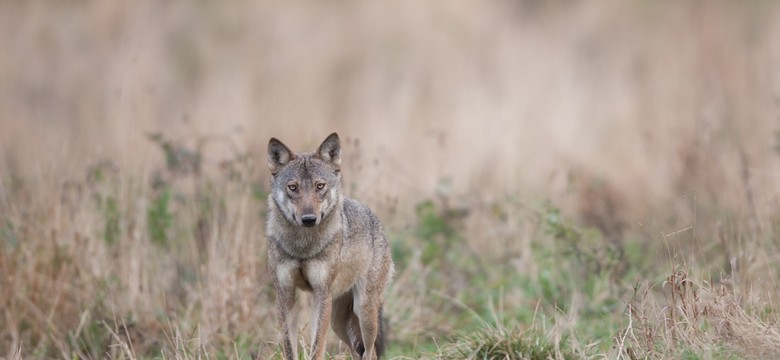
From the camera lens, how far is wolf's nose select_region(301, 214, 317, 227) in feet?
20.5

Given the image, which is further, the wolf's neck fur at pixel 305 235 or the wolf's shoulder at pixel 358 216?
the wolf's shoulder at pixel 358 216

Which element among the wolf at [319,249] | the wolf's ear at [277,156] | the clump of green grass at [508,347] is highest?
the wolf's ear at [277,156]

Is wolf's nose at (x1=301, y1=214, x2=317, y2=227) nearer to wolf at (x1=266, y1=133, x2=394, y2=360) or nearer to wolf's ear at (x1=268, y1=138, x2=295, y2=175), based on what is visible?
wolf at (x1=266, y1=133, x2=394, y2=360)

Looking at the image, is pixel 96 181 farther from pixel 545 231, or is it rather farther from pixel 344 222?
pixel 545 231

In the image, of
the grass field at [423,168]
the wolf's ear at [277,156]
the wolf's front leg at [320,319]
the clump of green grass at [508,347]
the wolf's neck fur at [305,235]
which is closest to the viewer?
the clump of green grass at [508,347]

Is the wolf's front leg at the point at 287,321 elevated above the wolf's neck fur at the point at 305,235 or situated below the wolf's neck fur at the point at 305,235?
below

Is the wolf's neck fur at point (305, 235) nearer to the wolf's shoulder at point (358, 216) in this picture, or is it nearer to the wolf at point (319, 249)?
the wolf at point (319, 249)

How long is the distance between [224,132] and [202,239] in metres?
2.33

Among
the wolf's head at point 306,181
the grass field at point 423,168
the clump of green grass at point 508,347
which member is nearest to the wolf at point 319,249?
the wolf's head at point 306,181

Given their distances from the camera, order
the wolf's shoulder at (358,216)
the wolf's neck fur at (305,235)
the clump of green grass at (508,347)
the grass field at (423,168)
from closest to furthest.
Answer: the clump of green grass at (508,347) < the wolf's neck fur at (305,235) < the wolf's shoulder at (358,216) < the grass field at (423,168)

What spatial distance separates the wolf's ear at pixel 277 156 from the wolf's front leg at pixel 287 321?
30.7 inches

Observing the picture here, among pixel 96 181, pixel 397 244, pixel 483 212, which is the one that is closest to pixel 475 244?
pixel 483 212

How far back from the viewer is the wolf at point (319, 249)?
651 centimetres

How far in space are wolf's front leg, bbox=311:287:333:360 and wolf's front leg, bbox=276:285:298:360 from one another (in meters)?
0.13
